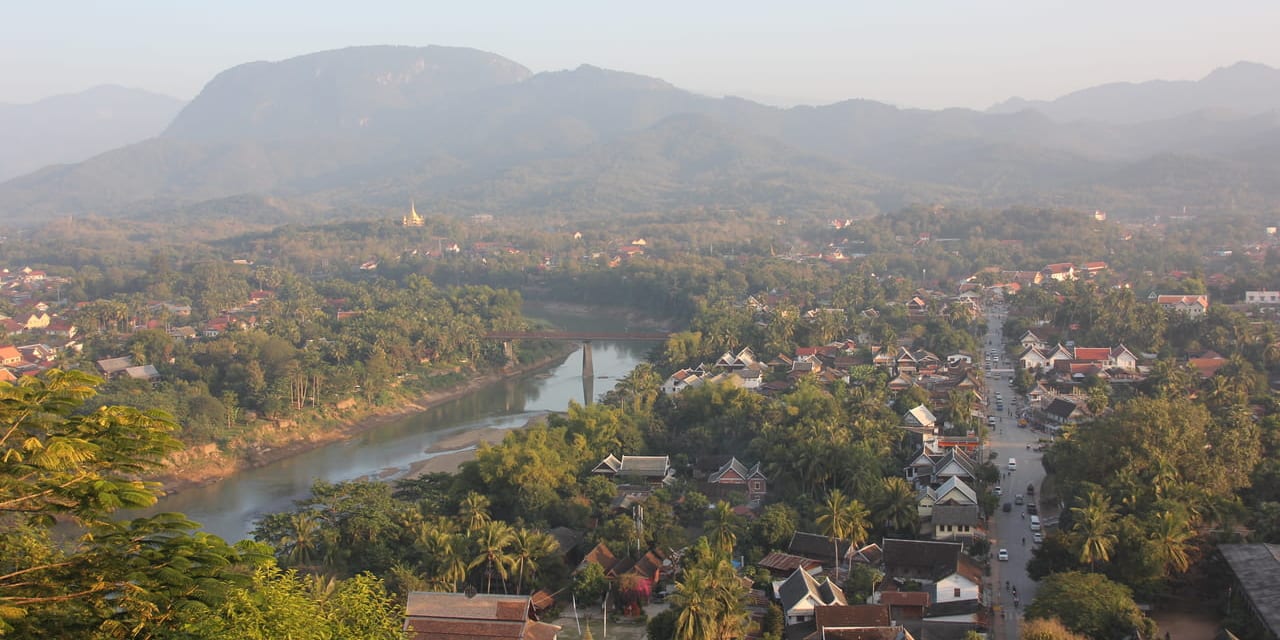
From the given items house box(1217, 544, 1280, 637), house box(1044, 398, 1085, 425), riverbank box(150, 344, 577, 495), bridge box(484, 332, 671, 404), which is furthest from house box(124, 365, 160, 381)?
house box(1217, 544, 1280, 637)

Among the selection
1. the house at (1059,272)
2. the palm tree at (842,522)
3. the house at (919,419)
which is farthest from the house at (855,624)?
the house at (1059,272)

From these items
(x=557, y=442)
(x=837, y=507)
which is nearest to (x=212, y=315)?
(x=557, y=442)

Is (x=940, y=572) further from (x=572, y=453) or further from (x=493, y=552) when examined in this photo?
(x=572, y=453)

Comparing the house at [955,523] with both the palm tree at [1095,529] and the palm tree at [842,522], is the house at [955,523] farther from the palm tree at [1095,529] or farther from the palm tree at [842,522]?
the palm tree at [1095,529]

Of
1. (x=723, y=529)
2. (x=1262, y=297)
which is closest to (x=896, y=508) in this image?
(x=723, y=529)

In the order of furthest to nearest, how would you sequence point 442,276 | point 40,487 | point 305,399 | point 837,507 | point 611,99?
1. point 611,99
2. point 442,276
3. point 305,399
4. point 837,507
5. point 40,487

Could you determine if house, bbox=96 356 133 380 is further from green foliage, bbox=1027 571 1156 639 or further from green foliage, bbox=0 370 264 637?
green foliage, bbox=0 370 264 637

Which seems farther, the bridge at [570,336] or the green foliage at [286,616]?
the bridge at [570,336]

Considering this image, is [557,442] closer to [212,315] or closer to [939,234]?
[212,315]
